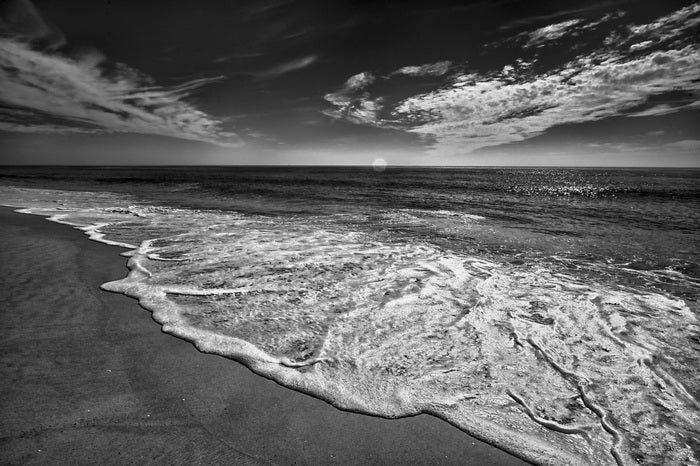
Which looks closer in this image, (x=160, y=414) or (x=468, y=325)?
(x=160, y=414)

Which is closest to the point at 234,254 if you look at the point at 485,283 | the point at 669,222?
the point at 485,283

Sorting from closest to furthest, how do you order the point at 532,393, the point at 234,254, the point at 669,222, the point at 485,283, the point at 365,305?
the point at 532,393
the point at 365,305
the point at 485,283
the point at 234,254
the point at 669,222

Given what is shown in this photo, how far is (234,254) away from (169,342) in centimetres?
438

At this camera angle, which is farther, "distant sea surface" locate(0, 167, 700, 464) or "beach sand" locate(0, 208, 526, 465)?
"distant sea surface" locate(0, 167, 700, 464)

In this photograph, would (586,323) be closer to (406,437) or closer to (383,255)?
(406,437)

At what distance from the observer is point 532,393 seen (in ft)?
11.4

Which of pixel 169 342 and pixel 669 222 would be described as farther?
pixel 669 222

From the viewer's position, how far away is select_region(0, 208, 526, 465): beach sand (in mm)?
2564

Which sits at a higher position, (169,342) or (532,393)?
(169,342)

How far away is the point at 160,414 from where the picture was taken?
2904 millimetres

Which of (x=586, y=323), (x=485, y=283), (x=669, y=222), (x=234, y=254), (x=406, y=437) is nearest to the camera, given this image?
(x=406, y=437)

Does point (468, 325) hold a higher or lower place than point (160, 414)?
lower

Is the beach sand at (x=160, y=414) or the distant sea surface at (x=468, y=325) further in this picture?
the distant sea surface at (x=468, y=325)

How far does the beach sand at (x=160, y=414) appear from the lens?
2564 mm
